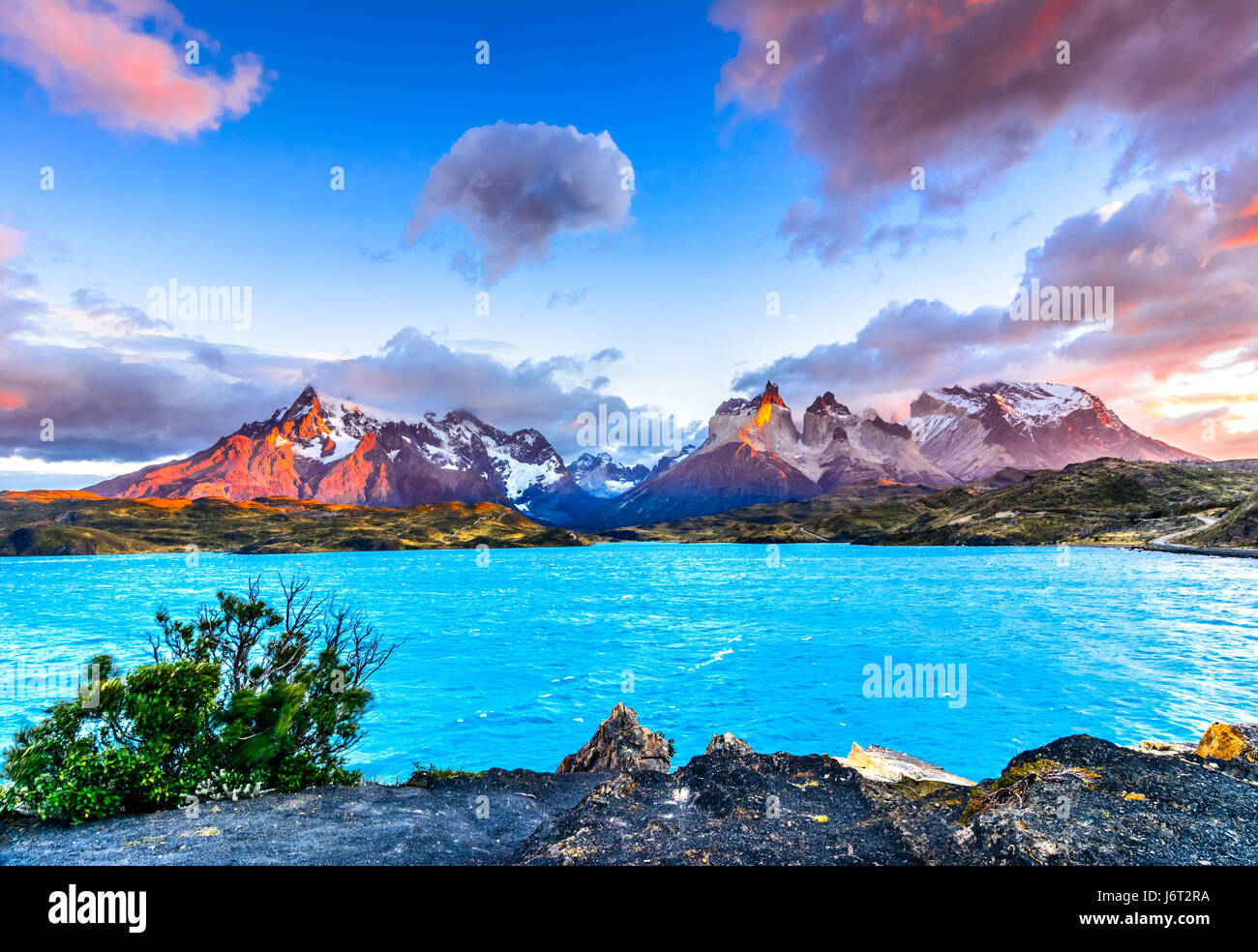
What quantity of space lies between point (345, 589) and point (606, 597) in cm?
6051

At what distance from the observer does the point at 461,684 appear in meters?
51.9

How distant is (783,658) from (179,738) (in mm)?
51508

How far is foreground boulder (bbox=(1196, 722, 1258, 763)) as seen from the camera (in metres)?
16.5

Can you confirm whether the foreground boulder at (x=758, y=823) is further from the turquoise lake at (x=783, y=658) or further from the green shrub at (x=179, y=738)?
the turquoise lake at (x=783, y=658)

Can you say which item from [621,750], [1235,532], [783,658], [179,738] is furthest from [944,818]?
[1235,532]

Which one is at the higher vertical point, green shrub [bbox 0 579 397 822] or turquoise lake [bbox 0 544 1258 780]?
green shrub [bbox 0 579 397 822]

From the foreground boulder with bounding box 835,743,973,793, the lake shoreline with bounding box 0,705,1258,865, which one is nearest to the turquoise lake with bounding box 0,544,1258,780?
the foreground boulder with bounding box 835,743,973,793

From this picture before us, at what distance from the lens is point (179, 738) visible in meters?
16.1

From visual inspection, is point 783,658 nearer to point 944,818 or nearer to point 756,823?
point 944,818

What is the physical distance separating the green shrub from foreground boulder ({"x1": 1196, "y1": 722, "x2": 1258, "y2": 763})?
86.7ft

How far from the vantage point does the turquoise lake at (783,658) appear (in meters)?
37.0

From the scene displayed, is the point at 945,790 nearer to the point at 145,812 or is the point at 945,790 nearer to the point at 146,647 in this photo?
the point at 145,812

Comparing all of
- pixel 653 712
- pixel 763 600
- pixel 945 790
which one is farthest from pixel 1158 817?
pixel 763 600

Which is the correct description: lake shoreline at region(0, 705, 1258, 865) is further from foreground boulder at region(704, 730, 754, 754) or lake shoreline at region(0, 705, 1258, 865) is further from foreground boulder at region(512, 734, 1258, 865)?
foreground boulder at region(704, 730, 754, 754)
